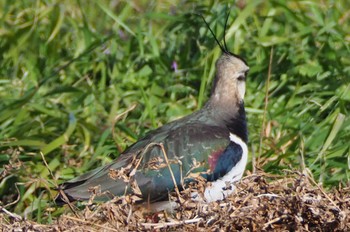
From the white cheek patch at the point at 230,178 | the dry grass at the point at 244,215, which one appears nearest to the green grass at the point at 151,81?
the white cheek patch at the point at 230,178

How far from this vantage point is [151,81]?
22.0 ft

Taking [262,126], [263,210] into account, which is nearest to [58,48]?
[262,126]

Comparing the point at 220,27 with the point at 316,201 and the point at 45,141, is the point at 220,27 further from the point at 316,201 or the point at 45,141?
the point at 316,201

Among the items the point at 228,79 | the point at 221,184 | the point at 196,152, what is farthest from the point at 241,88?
the point at 221,184

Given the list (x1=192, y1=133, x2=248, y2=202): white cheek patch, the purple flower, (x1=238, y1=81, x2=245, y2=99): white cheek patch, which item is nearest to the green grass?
the purple flower

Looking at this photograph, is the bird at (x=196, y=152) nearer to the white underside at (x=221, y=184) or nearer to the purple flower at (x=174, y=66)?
the white underside at (x=221, y=184)

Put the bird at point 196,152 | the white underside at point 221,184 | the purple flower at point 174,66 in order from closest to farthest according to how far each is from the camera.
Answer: the white underside at point 221,184 < the bird at point 196,152 < the purple flower at point 174,66

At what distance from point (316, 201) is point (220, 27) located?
2.69 meters

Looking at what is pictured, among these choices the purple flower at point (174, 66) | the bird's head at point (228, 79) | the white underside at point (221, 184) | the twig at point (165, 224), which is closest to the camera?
the twig at point (165, 224)

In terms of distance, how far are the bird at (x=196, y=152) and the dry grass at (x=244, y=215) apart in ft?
2.05

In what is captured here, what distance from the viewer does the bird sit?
504cm

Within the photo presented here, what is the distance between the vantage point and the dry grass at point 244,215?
408 centimetres

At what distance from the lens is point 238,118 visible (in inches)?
221

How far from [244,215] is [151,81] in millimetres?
2698
